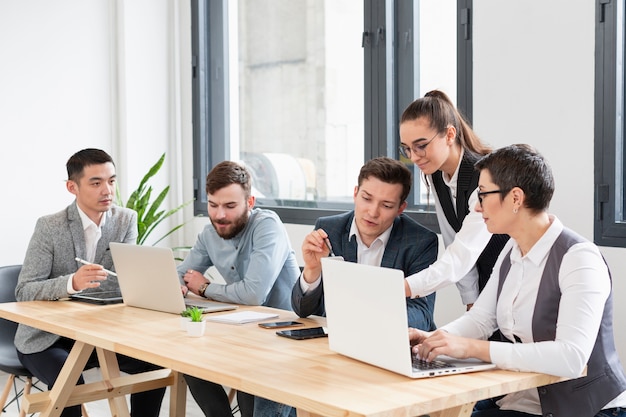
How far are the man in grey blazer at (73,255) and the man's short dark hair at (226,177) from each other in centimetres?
49

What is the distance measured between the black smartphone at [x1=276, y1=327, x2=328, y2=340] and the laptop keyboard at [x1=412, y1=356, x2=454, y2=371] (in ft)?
1.52

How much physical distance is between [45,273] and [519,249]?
6.56 ft

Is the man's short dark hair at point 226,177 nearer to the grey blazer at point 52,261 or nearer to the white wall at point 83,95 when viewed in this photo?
the grey blazer at point 52,261

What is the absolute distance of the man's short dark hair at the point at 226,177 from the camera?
3.36 metres

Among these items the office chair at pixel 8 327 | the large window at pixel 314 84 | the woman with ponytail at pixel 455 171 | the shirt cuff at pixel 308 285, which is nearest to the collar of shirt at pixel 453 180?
the woman with ponytail at pixel 455 171

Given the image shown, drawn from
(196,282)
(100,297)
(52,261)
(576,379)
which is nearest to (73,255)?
(52,261)

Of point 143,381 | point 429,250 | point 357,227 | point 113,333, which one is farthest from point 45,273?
point 429,250

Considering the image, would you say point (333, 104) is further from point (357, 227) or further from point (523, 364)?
point (523, 364)

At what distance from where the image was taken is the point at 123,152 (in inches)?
214

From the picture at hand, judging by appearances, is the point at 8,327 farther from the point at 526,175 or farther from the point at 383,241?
the point at 526,175

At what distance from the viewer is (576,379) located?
85.0 inches

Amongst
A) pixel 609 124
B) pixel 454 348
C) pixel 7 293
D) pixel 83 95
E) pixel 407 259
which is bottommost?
pixel 7 293

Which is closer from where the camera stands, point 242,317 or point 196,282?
point 242,317

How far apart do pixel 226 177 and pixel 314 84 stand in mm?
1787
